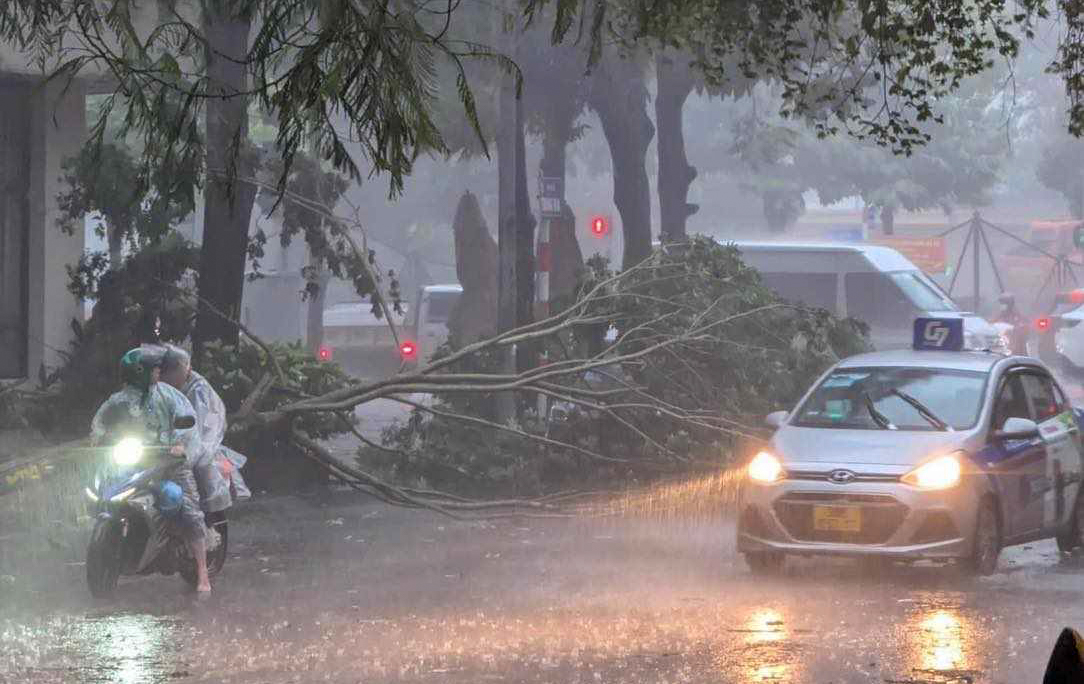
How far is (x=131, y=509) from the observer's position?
1163 cm

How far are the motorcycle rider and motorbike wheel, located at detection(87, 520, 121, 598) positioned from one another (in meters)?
0.45

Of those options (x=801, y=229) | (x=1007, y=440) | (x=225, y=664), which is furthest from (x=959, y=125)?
(x=225, y=664)

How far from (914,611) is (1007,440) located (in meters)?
2.43

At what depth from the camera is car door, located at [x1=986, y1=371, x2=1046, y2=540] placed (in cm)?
1299

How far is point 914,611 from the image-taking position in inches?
441

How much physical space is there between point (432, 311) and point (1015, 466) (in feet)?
74.0

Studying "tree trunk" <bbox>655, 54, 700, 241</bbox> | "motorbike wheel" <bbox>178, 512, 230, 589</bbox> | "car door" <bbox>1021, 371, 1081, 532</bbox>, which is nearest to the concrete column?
"motorbike wheel" <bbox>178, 512, 230, 589</bbox>

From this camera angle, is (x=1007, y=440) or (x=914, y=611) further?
(x=1007, y=440)

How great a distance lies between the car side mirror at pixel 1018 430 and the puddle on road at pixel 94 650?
5688 millimetres

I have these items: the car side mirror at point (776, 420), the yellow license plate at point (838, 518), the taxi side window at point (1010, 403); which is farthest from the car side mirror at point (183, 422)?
the taxi side window at point (1010, 403)

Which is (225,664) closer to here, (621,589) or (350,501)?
(621,589)

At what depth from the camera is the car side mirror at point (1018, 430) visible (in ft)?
42.9

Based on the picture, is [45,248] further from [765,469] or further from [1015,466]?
[1015,466]

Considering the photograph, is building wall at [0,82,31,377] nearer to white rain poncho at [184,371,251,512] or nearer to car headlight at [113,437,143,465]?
white rain poncho at [184,371,251,512]
